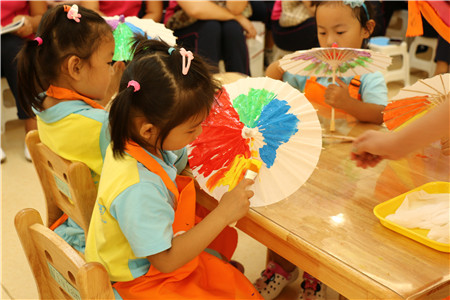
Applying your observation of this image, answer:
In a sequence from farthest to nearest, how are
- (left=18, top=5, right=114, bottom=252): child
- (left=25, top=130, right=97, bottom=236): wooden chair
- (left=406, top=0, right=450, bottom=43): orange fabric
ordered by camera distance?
(left=18, top=5, right=114, bottom=252): child → (left=25, top=130, right=97, bottom=236): wooden chair → (left=406, top=0, right=450, bottom=43): orange fabric

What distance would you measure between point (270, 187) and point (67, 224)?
2.40 ft

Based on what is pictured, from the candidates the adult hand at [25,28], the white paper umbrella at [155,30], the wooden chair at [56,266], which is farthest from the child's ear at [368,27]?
the adult hand at [25,28]

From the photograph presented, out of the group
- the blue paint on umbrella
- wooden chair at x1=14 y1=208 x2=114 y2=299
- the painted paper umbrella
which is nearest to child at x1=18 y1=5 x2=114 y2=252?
wooden chair at x1=14 y1=208 x2=114 y2=299

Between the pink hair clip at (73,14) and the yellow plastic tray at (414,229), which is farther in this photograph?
the pink hair clip at (73,14)

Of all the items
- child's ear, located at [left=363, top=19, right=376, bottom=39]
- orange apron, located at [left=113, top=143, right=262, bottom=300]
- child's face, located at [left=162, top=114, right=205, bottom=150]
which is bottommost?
orange apron, located at [left=113, top=143, right=262, bottom=300]

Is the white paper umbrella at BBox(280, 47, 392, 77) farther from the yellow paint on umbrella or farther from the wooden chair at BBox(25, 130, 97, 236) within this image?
the wooden chair at BBox(25, 130, 97, 236)

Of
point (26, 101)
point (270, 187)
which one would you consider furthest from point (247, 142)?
point (26, 101)

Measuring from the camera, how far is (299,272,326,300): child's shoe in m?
1.75

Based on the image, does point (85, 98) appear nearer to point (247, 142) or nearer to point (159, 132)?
point (159, 132)

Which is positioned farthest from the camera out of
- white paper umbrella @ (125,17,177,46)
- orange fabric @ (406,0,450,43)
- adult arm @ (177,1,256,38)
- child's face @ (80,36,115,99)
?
adult arm @ (177,1,256,38)

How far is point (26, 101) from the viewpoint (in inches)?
63.1

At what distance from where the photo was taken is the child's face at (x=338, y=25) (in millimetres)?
1869

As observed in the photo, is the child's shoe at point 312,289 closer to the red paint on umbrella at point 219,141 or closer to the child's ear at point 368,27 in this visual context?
the red paint on umbrella at point 219,141

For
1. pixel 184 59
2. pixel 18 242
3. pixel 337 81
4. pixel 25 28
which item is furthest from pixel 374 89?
pixel 25 28
